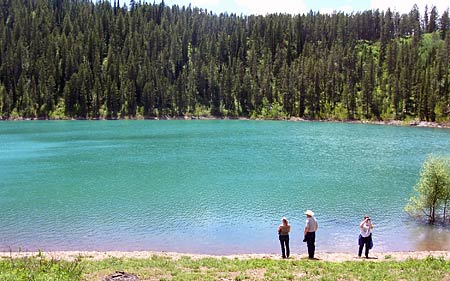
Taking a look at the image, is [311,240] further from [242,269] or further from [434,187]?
[434,187]

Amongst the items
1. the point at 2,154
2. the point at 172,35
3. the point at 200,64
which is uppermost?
the point at 172,35

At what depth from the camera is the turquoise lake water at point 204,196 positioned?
2744 centimetres

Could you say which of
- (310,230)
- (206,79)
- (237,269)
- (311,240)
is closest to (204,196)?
(311,240)

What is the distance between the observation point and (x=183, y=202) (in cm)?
3756

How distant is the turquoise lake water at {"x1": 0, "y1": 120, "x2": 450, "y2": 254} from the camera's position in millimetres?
27438

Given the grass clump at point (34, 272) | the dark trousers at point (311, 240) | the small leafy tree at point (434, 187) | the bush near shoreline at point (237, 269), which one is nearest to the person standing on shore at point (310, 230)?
the dark trousers at point (311, 240)

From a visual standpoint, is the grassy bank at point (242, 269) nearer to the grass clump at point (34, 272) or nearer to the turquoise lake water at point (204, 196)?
the grass clump at point (34, 272)

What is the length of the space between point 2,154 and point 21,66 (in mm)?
120688

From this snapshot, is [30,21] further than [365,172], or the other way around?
[30,21]

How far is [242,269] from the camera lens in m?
17.5

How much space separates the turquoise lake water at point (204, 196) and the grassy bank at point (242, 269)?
22.8ft

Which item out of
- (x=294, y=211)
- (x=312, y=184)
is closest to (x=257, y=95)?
(x=312, y=184)

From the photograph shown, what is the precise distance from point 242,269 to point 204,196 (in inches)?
878

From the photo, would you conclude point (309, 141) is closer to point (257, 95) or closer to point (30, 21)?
point (257, 95)
